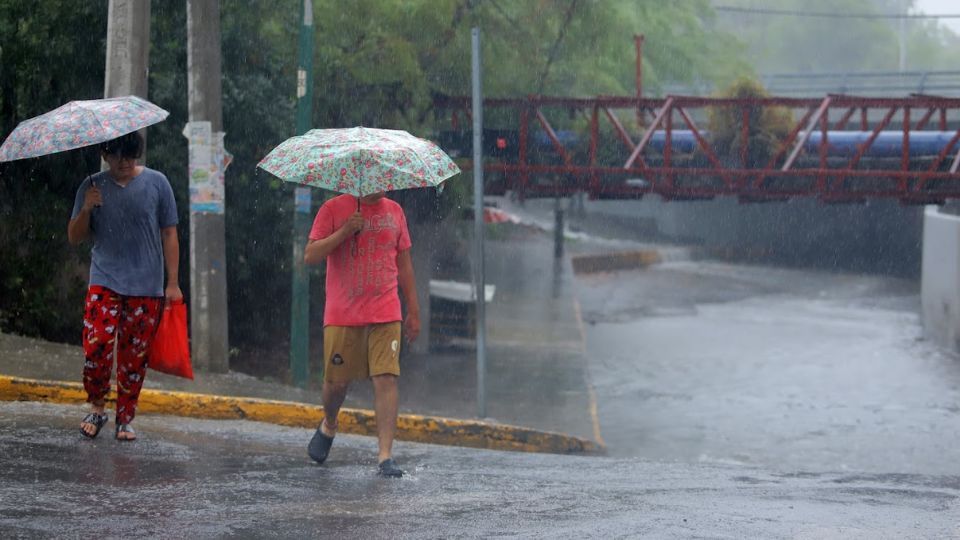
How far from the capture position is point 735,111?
1991 cm

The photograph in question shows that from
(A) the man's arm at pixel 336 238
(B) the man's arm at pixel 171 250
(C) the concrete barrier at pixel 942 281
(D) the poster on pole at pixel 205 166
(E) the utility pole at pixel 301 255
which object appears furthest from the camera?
(C) the concrete barrier at pixel 942 281

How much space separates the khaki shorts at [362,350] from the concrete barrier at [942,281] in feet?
69.7

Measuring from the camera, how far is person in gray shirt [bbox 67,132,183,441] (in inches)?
271

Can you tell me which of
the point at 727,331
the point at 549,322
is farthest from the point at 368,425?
the point at 727,331

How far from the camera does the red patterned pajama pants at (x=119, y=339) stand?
692cm

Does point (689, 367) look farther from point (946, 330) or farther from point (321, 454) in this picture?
point (321, 454)

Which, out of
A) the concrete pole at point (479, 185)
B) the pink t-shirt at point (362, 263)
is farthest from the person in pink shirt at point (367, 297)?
the concrete pole at point (479, 185)

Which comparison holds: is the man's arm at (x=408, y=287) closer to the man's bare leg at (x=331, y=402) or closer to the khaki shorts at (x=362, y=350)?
the khaki shorts at (x=362, y=350)

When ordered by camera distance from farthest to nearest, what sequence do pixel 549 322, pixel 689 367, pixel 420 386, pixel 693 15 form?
pixel 693 15 → pixel 549 322 → pixel 689 367 → pixel 420 386

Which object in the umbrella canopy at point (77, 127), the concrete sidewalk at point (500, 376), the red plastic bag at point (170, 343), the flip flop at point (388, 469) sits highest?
the umbrella canopy at point (77, 127)

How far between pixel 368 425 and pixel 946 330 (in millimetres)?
19691

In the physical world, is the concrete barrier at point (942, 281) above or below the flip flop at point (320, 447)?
below

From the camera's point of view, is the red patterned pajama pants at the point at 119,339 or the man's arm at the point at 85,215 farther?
the red patterned pajama pants at the point at 119,339

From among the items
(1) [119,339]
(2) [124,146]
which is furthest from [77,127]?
(1) [119,339]
